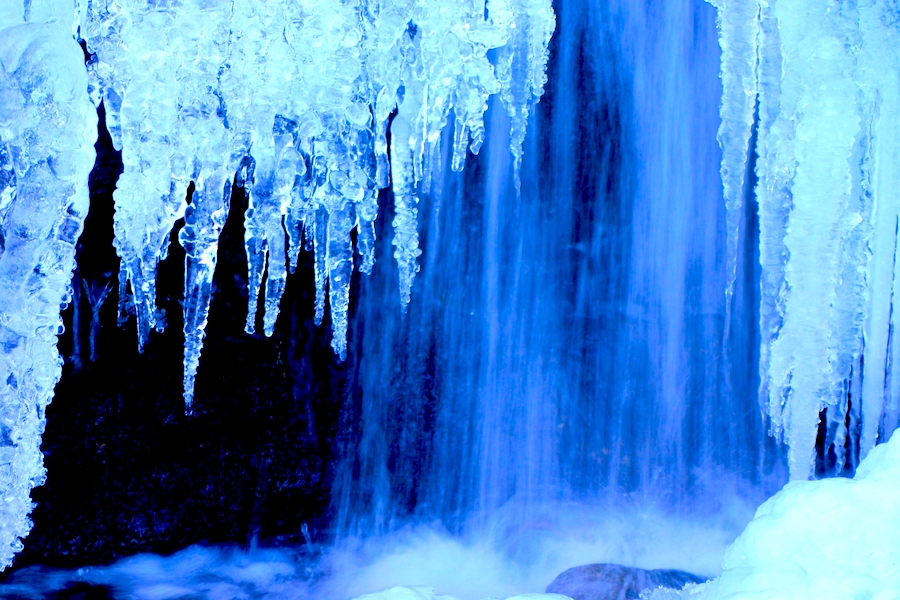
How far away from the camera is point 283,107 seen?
3.66 meters

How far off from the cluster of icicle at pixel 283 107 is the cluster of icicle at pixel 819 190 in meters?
0.99

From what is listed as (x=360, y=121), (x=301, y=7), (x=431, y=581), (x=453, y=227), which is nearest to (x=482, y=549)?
(x=431, y=581)

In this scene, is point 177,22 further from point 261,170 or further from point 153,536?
Answer: point 153,536

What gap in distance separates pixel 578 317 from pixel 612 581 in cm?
139

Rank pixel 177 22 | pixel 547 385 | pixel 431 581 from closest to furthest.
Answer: pixel 177 22
pixel 431 581
pixel 547 385

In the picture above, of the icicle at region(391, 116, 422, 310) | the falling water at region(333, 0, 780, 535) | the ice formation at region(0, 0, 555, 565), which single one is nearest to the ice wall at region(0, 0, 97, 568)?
the ice formation at region(0, 0, 555, 565)

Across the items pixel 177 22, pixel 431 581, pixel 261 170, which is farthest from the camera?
pixel 431 581

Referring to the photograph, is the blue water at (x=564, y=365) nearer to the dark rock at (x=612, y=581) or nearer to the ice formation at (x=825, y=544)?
the dark rock at (x=612, y=581)

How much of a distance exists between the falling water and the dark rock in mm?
421

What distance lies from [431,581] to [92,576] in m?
1.82

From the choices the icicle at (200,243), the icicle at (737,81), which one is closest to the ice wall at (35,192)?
the icicle at (200,243)

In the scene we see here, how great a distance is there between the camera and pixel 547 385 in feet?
14.6

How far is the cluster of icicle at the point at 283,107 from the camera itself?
11.3ft

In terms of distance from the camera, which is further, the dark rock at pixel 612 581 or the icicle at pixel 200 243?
the dark rock at pixel 612 581
